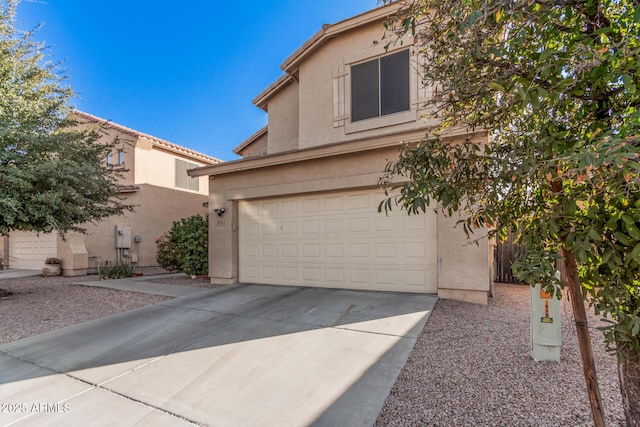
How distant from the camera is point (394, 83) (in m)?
8.45

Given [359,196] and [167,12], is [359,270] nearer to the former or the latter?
[359,196]

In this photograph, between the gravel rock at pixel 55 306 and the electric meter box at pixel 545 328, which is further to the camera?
the gravel rock at pixel 55 306

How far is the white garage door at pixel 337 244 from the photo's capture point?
6.70 m

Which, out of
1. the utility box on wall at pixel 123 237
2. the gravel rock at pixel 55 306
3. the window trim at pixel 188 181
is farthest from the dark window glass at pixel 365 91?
the utility box on wall at pixel 123 237

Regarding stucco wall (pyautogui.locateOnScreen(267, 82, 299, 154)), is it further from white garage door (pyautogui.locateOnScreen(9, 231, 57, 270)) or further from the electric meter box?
white garage door (pyautogui.locateOnScreen(9, 231, 57, 270))

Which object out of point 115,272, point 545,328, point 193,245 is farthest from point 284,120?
point 545,328

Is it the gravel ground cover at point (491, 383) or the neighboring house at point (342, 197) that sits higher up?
the neighboring house at point (342, 197)

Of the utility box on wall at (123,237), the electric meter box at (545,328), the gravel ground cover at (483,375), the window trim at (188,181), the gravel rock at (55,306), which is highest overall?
the window trim at (188,181)

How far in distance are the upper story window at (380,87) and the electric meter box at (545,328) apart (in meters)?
6.02

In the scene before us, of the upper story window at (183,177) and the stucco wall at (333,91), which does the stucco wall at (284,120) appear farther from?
the upper story window at (183,177)

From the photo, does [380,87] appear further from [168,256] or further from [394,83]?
[168,256]

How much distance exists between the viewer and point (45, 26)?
8453mm

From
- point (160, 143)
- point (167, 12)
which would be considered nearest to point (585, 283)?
point (167, 12)

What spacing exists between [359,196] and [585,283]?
225 inches
